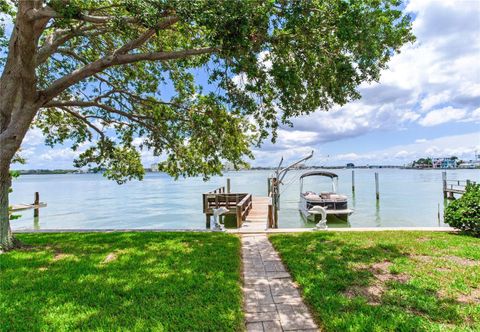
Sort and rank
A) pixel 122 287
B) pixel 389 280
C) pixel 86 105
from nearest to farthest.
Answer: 1. pixel 122 287
2. pixel 389 280
3. pixel 86 105

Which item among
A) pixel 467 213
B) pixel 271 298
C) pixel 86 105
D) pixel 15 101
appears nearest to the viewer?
pixel 271 298

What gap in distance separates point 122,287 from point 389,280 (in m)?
4.72

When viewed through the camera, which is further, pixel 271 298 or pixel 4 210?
pixel 4 210

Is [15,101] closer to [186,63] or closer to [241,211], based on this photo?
[186,63]

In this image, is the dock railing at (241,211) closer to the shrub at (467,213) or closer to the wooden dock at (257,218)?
the wooden dock at (257,218)

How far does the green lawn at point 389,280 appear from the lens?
387cm

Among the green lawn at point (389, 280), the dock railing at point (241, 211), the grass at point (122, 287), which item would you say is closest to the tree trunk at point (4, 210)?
the grass at point (122, 287)

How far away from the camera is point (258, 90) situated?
23.3 feet

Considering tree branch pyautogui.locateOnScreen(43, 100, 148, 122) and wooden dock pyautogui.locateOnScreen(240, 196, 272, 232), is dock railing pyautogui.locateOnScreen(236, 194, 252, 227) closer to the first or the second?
wooden dock pyautogui.locateOnScreen(240, 196, 272, 232)

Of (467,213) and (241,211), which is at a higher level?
(467,213)

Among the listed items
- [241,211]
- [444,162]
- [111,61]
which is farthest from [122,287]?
[444,162]

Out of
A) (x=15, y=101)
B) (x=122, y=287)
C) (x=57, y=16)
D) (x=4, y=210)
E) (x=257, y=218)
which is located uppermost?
(x=57, y=16)

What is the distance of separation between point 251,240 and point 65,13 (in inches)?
295

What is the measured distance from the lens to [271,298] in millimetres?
4797
